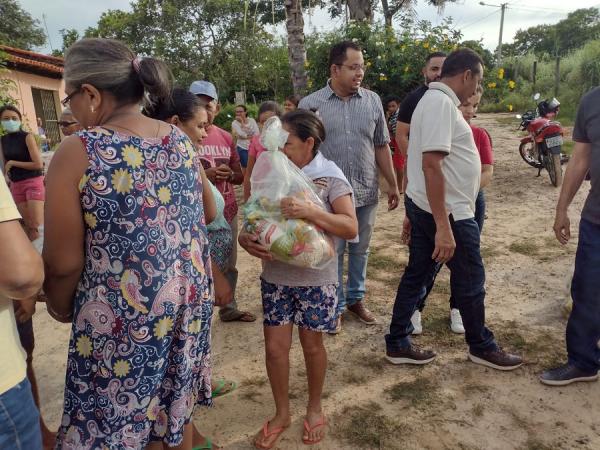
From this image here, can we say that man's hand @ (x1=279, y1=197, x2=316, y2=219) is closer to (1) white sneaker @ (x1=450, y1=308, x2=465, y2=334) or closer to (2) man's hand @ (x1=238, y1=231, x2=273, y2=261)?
(2) man's hand @ (x1=238, y1=231, x2=273, y2=261)

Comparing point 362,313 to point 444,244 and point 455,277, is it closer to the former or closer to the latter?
point 455,277

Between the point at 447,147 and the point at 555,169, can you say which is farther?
the point at 555,169

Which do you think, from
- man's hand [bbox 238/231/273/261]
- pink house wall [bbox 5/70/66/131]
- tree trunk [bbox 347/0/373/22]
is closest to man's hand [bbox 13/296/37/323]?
man's hand [bbox 238/231/273/261]

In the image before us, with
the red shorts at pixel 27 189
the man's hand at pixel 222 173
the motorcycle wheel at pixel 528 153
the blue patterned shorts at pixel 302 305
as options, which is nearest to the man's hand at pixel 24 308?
the blue patterned shorts at pixel 302 305

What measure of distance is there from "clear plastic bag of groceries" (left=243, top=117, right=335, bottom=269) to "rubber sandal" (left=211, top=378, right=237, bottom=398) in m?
1.16

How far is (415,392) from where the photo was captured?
2.58 meters

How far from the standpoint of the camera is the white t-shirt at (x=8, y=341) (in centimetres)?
103

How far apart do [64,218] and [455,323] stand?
2.82 metres

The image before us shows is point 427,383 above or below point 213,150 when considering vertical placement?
below

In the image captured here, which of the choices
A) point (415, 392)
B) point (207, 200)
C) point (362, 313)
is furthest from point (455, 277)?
point (207, 200)

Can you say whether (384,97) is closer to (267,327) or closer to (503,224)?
(503,224)

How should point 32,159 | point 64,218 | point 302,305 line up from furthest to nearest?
point 32,159 < point 302,305 < point 64,218

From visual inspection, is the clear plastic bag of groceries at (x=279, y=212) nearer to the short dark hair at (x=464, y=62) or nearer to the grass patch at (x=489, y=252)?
the short dark hair at (x=464, y=62)

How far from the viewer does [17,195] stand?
469 centimetres
